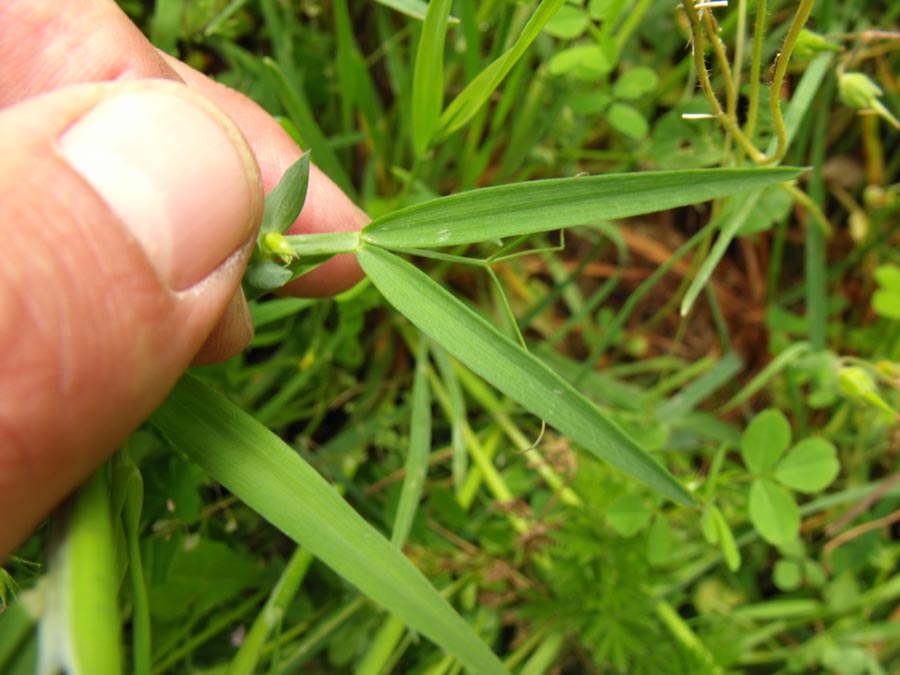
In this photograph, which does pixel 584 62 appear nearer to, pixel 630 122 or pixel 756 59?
pixel 630 122

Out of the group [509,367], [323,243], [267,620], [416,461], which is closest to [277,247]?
[323,243]

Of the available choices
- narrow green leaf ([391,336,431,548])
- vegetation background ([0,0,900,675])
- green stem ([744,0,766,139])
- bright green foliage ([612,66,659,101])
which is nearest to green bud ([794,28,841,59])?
vegetation background ([0,0,900,675])

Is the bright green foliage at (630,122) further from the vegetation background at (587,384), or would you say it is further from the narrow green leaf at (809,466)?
the narrow green leaf at (809,466)

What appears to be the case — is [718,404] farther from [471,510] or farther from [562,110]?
[562,110]

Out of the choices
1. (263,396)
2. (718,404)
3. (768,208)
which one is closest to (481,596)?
(263,396)

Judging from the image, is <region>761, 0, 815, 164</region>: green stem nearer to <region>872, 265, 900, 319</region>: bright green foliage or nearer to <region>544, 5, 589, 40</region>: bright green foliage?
<region>544, 5, 589, 40</region>: bright green foliage
